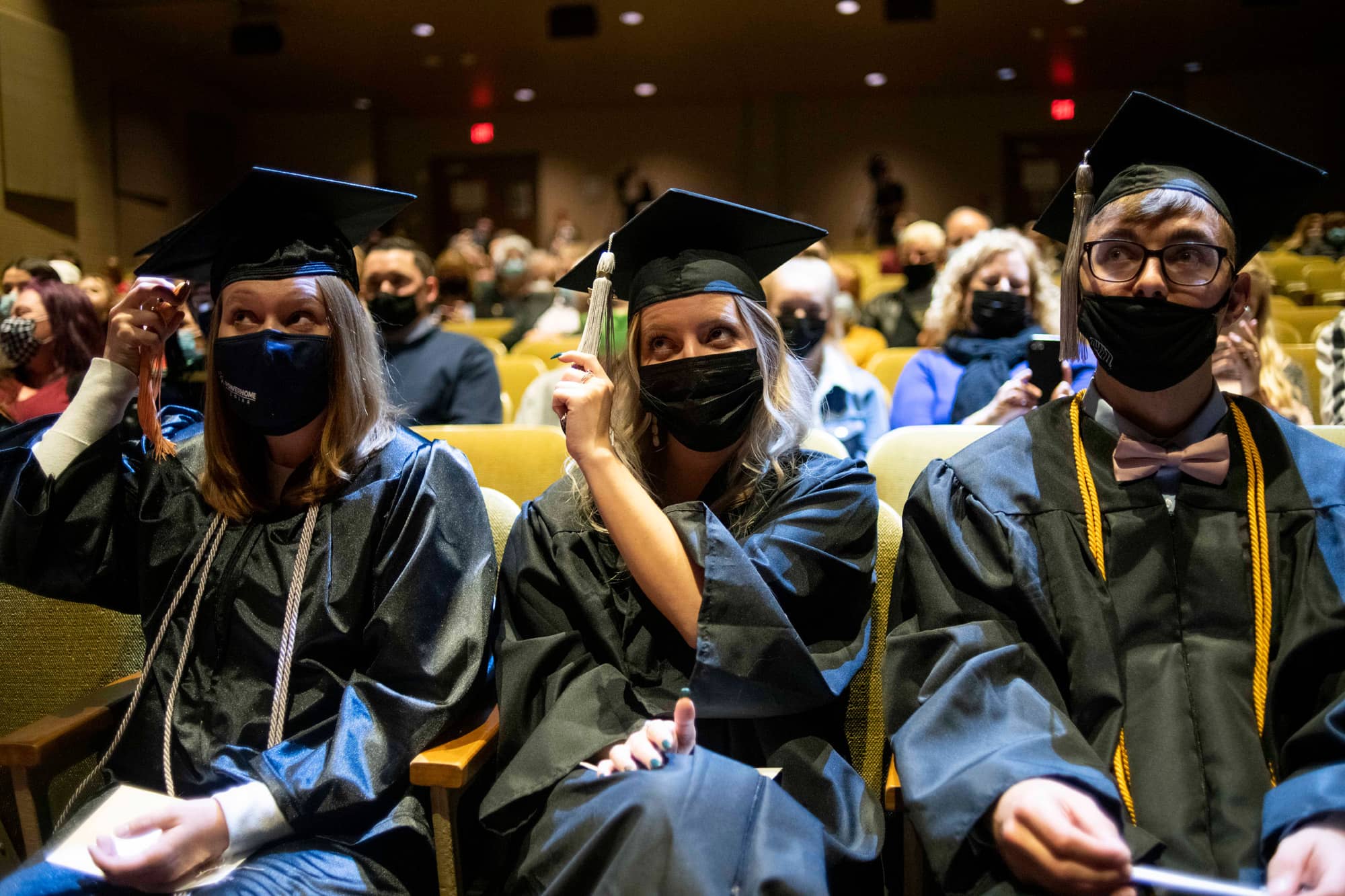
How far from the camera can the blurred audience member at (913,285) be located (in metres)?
5.80

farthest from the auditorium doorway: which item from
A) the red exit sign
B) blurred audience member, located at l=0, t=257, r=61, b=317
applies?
blurred audience member, located at l=0, t=257, r=61, b=317

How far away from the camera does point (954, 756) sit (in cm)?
154

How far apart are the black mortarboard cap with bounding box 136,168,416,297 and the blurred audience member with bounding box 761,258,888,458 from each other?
1.89 m

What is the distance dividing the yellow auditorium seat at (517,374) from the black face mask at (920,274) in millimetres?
2404

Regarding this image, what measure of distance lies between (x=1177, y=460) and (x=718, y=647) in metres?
0.81

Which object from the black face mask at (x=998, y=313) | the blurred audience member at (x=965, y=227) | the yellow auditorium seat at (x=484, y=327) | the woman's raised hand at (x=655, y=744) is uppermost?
the blurred audience member at (x=965, y=227)

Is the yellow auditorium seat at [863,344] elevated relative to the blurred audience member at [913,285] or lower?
lower

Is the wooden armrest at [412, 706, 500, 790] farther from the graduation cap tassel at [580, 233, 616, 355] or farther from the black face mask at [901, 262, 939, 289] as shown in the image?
the black face mask at [901, 262, 939, 289]

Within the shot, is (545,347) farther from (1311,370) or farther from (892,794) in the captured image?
(892,794)

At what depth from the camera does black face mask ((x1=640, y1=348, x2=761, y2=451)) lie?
183 cm

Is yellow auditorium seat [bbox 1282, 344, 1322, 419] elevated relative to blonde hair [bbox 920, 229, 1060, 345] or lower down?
lower down

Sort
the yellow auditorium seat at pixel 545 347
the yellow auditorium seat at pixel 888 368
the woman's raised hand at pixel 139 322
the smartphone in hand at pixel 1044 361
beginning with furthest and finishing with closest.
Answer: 1. the yellow auditorium seat at pixel 545 347
2. the yellow auditorium seat at pixel 888 368
3. the smartphone in hand at pixel 1044 361
4. the woman's raised hand at pixel 139 322

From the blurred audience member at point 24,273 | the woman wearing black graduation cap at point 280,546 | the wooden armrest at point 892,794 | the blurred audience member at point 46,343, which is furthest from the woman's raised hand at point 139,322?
the blurred audience member at point 24,273

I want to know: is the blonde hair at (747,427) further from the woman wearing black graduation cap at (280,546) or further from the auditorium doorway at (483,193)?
the auditorium doorway at (483,193)
